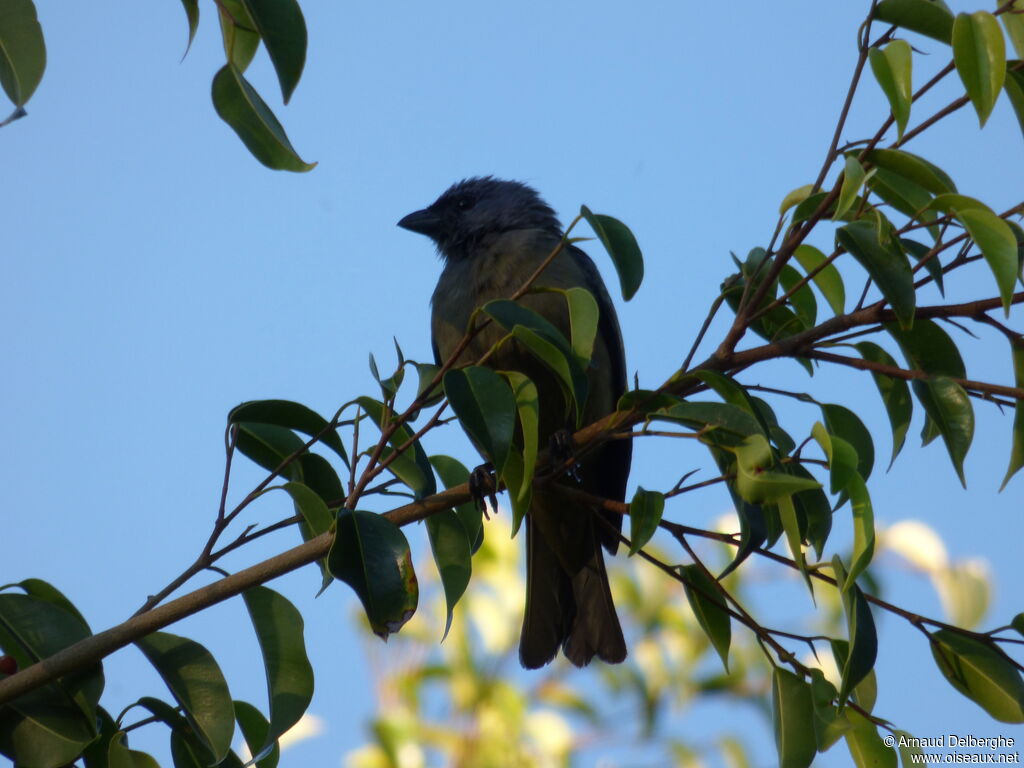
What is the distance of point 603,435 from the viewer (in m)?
2.36

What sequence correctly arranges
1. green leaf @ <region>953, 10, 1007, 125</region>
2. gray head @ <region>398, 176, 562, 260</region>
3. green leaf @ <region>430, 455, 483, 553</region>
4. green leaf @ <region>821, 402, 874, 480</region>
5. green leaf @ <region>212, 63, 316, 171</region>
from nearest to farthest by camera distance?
green leaf @ <region>953, 10, 1007, 125</region> → green leaf @ <region>212, 63, 316, 171</region> → green leaf @ <region>821, 402, 874, 480</region> → green leaf @ <region>430, 455, 483, 553</region> → gray head @ <region>398, 176, 562, 260</region>

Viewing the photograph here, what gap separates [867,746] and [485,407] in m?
1.06

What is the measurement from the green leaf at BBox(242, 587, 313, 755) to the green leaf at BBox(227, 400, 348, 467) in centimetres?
37

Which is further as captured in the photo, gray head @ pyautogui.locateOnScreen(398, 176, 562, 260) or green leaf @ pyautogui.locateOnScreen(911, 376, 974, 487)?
gray head @ pyautogui.locateOnScreen(398, 176, 562, 260)

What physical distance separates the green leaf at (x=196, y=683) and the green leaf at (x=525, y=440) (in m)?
0.70

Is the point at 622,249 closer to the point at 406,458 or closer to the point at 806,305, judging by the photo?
the point at 806,305

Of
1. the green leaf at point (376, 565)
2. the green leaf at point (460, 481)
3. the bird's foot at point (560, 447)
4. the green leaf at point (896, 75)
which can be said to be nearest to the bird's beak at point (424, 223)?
the bird's foot at point (560, 447)

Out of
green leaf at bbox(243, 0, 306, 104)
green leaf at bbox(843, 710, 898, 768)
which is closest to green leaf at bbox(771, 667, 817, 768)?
green leaf at bbox(843, 710, 898, 768)

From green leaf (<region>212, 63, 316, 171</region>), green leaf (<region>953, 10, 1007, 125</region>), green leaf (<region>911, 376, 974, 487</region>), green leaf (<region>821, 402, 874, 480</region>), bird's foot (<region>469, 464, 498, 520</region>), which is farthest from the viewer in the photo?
bird's foot (<region>469, 464, 498, 520</region>)

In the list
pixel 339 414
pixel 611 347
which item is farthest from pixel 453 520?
pixel 611 347

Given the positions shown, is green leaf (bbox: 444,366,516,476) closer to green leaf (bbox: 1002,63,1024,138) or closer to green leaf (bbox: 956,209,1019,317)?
green leaf (bbox: 956,209,1019,317)

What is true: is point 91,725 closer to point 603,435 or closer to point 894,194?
point 603,435

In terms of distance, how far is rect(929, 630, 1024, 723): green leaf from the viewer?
2273 millimetres

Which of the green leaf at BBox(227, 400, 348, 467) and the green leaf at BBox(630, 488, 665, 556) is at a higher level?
the green leaf at BBox(227, 400, 348, 467)
